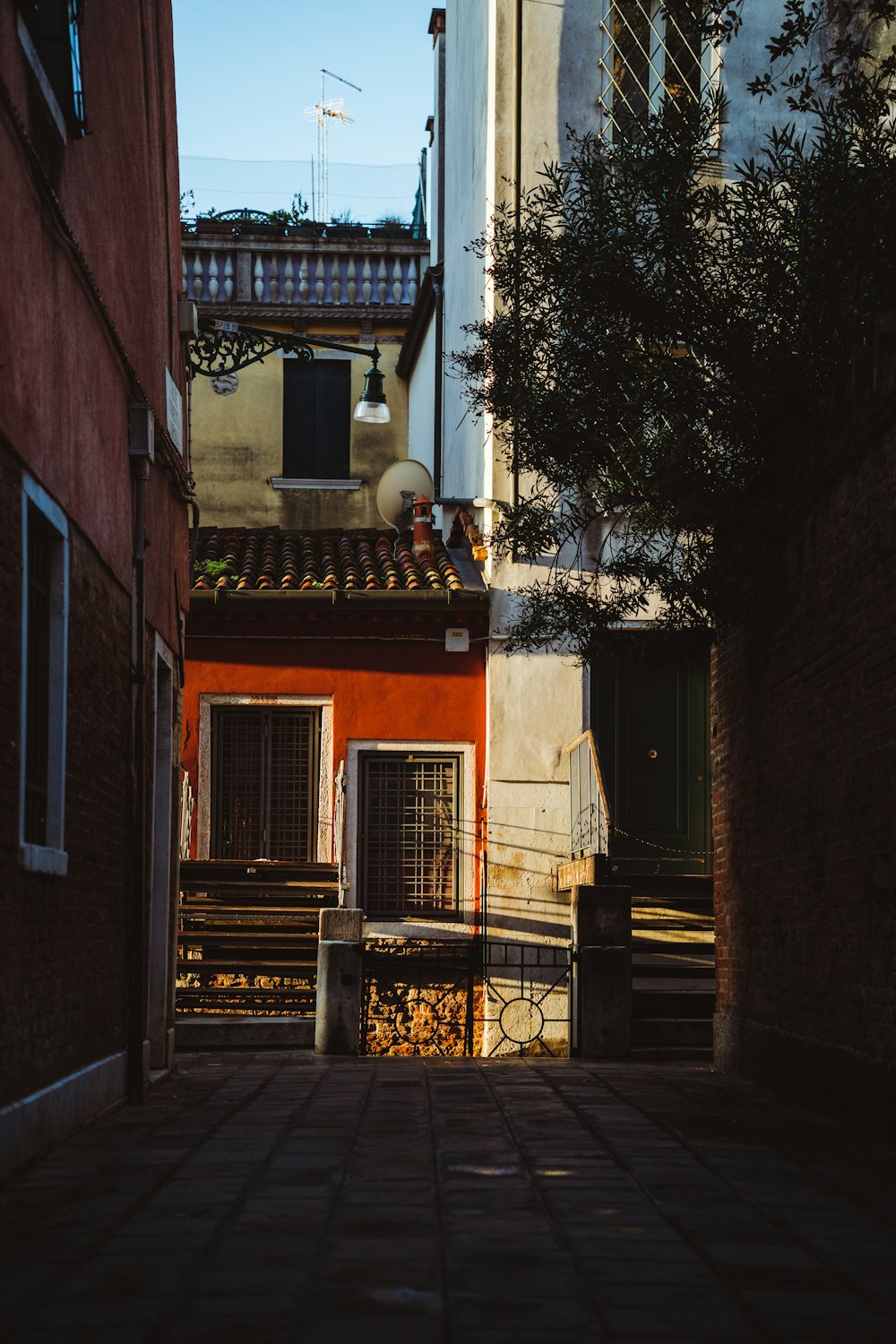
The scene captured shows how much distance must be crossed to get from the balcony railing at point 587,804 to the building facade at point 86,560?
4576 millimetres

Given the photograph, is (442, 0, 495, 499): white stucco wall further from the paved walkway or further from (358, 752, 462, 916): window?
the paved walkway

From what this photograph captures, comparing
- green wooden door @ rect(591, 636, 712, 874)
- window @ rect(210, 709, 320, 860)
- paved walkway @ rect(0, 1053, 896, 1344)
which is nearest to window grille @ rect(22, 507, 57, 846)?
paved walkway @ rect(0, 1053, 896, 1344)

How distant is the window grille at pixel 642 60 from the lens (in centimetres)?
1814

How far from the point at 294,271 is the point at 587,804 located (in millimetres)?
10695

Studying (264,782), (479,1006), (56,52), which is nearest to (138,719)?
(56,52)

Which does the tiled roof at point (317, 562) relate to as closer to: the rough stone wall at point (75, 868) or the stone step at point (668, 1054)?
the stone step at point (668, 1054)

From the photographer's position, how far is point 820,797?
9953mm

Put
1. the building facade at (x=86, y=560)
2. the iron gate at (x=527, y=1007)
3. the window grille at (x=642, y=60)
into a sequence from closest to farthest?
1. the building facade at (x=86, y=560)
2. the iron gate at (x=527, y=1007)
3. the window grille at (x=642, y=60)

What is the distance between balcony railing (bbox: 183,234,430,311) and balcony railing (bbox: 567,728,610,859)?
9.08 meters

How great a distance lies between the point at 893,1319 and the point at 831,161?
24.4 ft

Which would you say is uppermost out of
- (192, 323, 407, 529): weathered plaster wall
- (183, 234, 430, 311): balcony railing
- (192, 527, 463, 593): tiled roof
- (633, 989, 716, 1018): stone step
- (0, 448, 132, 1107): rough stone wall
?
(183, 234, 430, 311): balcony railing

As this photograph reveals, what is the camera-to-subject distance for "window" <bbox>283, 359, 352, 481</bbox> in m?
23.1

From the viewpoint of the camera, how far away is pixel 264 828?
18375 millimetres

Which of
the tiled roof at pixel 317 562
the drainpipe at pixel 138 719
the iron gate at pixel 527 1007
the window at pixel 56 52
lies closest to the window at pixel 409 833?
the iron gate at pixel 527 1007
